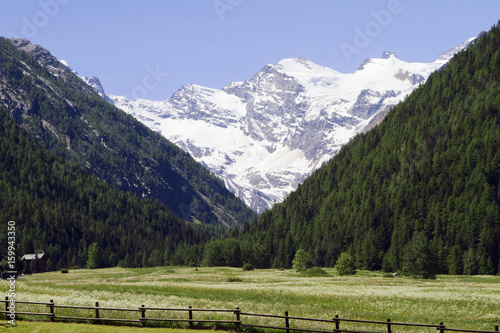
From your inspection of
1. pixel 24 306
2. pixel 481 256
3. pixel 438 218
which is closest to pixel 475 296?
pixel 24 306

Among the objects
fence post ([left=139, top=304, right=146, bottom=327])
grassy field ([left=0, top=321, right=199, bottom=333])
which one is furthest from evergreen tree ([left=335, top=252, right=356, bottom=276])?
fence post ([left=139, top=304, right=146, bottom=327])

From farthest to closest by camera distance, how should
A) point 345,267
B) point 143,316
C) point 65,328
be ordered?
point 345,267 < point 143,316 < point 65,328

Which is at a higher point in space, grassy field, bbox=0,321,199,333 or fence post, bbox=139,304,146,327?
fence post, bbox=139,304,146,327

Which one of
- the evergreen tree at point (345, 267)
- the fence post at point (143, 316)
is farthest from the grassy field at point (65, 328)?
the evergreen tree at point (345, 267)

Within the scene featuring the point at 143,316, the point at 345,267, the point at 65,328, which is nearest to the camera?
the point at 65,328

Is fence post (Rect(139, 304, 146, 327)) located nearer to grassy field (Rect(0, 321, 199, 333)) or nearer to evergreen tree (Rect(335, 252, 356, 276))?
grassy field (Rect(0, 321, 199, 333))

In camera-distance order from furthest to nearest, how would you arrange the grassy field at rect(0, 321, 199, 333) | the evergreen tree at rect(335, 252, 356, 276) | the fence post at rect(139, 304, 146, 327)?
the evergreen tree at rect(335, 252, 356, 276), the fence post at rect(139, 304, 146, 327), the grassy field at rect(0, 321, 199, 333)

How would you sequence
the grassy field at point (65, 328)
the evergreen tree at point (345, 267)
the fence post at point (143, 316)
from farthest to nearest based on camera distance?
1. the evergreen tree at point (345, 267)
2. the fence post at point (143, 316)
3. the grassy field at point (65, 328)

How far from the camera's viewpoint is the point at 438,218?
590ft

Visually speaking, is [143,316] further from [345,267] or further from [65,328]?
[345,267]

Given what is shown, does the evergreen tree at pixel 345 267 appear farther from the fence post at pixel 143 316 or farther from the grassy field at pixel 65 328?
the fence post at pixel 143 316

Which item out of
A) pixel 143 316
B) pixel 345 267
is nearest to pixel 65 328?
pixel 143 316

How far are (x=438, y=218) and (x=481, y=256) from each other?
95.2 feet

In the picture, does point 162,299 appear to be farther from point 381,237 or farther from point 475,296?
point 381,237
